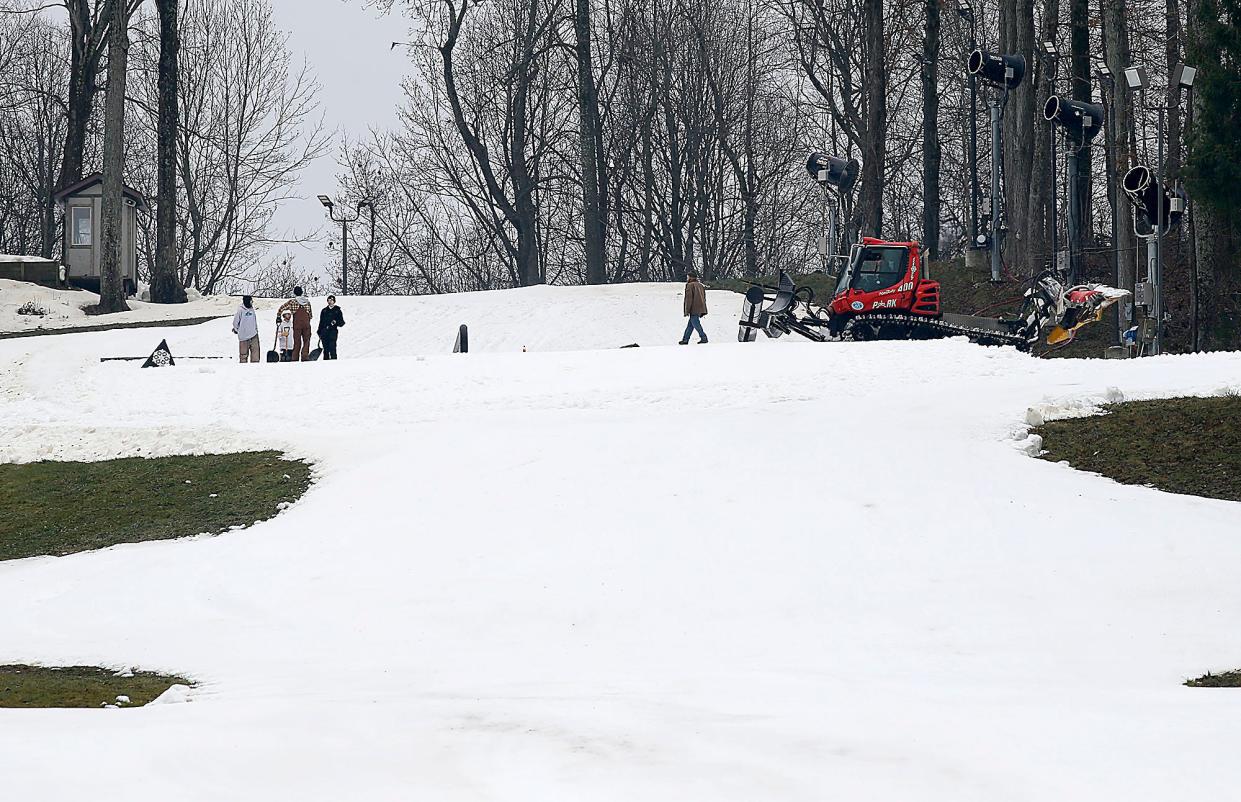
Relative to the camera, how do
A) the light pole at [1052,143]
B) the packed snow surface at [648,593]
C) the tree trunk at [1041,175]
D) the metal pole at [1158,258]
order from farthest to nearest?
the tree trunk at [1041,175], the light pole at [1052,143], the metal pole at [1158,258], the packed snow surface at [648,593]

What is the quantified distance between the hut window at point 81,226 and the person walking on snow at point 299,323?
1789 centimetres

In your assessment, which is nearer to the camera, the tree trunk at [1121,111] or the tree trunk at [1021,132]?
the tree trunk at [1121,111]

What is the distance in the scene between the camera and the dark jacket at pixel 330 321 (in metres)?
25.0

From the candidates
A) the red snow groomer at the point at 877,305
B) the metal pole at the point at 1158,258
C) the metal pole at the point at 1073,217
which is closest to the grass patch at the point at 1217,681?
the metal pole at the point at 1158,258

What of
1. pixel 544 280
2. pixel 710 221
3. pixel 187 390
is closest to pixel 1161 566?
pixel 187 390

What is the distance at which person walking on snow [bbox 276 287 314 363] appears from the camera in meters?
24.8

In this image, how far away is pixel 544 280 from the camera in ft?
182

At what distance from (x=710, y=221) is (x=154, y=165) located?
2326 cm

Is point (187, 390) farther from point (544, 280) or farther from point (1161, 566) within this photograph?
point (544, 280)

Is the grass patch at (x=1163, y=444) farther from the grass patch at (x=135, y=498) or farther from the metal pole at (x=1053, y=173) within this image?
the metal pole at (x=1053, y=173)

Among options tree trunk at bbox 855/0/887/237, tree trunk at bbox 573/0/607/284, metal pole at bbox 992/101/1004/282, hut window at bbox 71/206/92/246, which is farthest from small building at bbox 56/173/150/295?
metal pole at bbox 992/101/1004/282

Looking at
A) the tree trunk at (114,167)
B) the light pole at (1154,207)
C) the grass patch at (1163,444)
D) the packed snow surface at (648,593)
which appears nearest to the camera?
the packed snow surface at (648,593)

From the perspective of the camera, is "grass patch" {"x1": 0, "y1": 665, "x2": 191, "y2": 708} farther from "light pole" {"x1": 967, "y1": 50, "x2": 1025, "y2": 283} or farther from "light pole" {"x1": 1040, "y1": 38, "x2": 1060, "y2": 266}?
"light pole" {"x1": 967, "y1": 50, "x2": 1025, "y2": 283}

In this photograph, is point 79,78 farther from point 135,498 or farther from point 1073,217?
point 135,498
